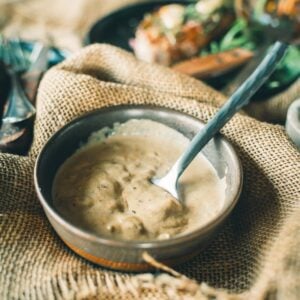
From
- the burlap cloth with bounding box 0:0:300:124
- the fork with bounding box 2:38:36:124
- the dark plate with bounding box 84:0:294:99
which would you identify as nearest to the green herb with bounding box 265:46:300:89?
the dark plate with bounding box 84:0:294:99

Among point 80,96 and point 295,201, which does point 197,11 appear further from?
point 295,201

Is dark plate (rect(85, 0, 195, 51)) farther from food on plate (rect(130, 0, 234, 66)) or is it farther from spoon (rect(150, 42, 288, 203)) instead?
spoon (rect(150, 42, 288, 203))

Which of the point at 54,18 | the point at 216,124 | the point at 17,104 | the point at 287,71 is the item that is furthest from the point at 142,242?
the point at 54,18

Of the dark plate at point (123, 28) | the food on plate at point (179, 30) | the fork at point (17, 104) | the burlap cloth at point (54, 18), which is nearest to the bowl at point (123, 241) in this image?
the fork at point (17, 104)

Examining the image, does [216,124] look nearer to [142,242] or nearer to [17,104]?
[142,242]

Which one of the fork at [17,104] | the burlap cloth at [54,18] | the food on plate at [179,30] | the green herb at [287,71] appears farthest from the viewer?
the burlap cloth at [54,18]

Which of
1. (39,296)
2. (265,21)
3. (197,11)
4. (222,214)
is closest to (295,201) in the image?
(222,214)

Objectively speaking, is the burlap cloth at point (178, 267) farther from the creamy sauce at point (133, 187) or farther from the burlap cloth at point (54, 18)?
the burlap cloth at point (54, 18)
